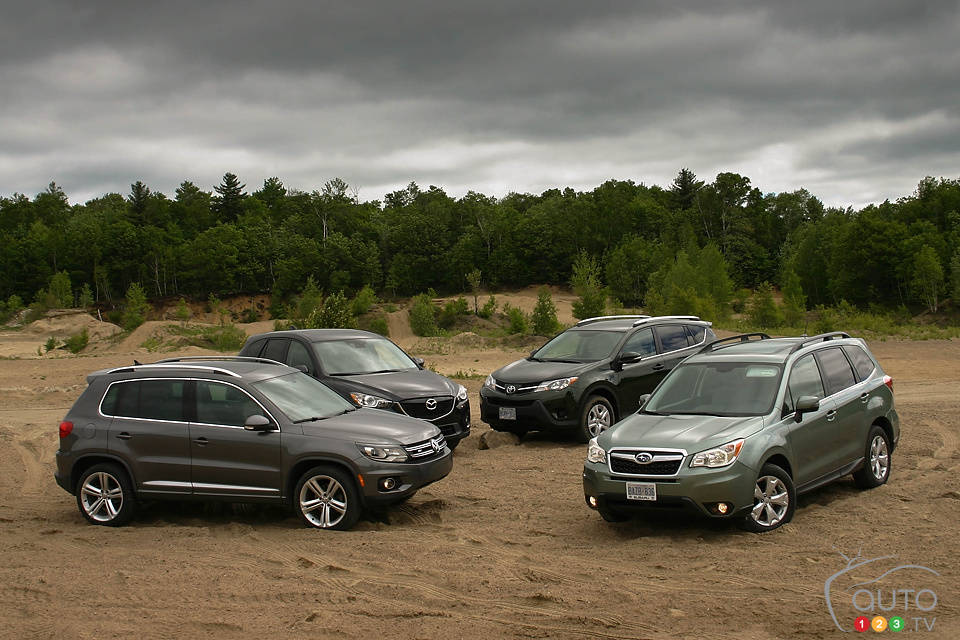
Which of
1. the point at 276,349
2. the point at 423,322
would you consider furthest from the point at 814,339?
the point at 423,322

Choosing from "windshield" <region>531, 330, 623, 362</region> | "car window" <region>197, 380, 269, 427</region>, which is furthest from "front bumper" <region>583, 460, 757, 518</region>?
"windshield" <region>531, 330, 623, 362</region>

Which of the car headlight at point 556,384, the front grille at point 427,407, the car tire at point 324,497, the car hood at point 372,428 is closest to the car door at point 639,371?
the car headlight at point 556,384

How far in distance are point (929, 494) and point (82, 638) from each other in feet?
27.0

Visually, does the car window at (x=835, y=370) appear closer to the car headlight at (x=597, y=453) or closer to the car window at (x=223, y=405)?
the car headlight at (x=597, y=453)

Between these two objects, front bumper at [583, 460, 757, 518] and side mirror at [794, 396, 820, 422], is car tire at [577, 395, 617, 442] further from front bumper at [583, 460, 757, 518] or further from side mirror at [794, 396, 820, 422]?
front bumper at [583, 460, 757, 518]

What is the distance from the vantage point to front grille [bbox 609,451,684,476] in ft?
25.3

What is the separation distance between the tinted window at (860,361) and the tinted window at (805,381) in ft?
3.08

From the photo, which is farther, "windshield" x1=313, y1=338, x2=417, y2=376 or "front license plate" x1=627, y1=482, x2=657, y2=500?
"windshield" x1=313, y1=338, x2=417, y2=376

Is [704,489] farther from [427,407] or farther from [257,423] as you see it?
[427,407]

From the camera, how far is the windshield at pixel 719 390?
853cm

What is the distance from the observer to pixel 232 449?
344 inches

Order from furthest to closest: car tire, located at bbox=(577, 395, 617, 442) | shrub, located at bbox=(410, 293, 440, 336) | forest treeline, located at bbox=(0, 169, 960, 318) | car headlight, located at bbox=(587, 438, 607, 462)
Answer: forest treeline, located at bbox=(0, 169, 960, 318), shrub, located at bbox=(410, 293, 440, 336), car tire, located at bbox=(577, 395, 617, 442), car headlight, located at bbox=(587, 438, 607, 462)

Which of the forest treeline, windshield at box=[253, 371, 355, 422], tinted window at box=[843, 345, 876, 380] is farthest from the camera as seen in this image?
the forest treeline

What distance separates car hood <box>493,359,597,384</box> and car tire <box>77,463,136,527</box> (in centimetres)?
616
